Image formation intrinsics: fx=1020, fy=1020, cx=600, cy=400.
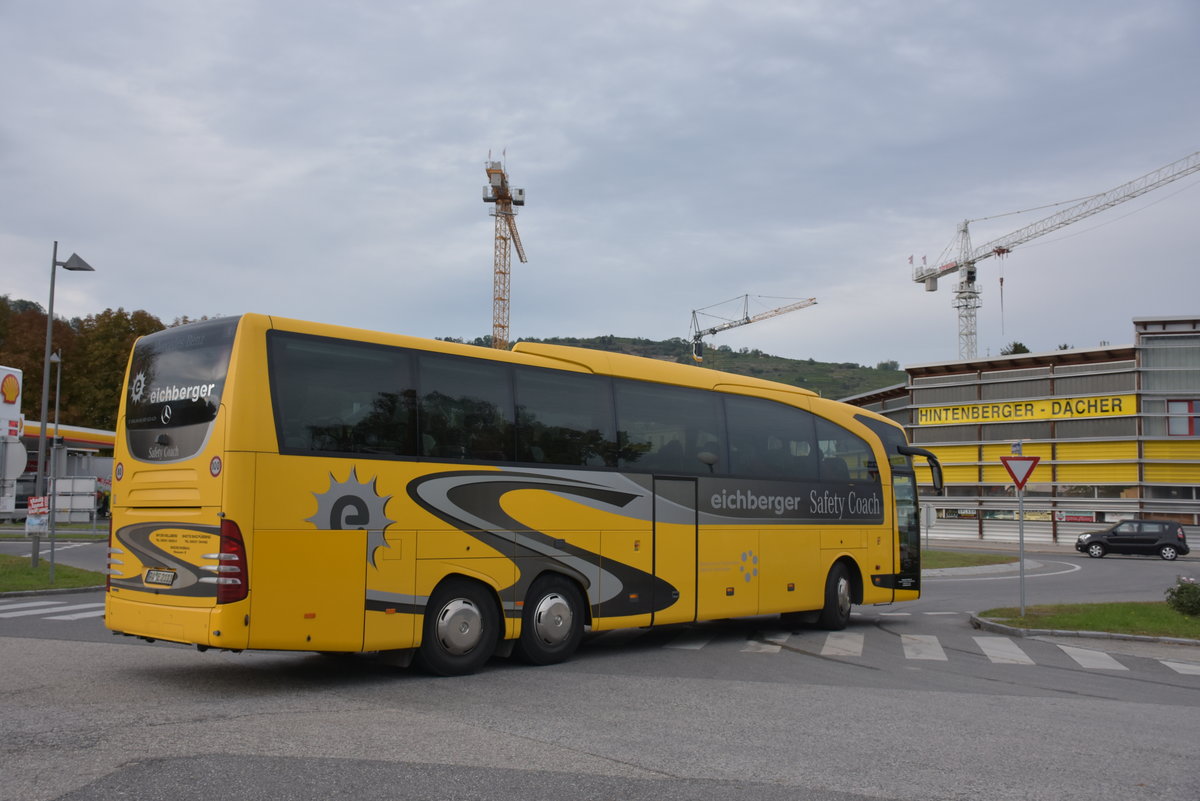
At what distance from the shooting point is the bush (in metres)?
15.9

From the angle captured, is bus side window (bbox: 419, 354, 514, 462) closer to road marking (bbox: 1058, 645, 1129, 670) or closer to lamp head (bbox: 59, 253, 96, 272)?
road marking (bbox: 1058, 645, 1129, 670)

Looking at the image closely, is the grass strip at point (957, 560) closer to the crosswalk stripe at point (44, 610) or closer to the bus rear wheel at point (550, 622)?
the bus rear wheel at point (550, 622)

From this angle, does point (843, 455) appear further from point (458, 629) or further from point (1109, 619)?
point (458, 629)

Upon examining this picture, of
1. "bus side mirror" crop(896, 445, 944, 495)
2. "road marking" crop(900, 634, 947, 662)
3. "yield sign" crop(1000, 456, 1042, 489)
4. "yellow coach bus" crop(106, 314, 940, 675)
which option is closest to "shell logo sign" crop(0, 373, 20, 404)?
"yellow coach bus" crop(106, 314, 940, 675)

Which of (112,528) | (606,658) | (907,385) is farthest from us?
(907,385)

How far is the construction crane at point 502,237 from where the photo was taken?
10906 cm

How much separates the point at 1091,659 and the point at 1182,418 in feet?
133

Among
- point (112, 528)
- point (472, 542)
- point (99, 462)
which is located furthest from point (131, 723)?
point (99, 462)

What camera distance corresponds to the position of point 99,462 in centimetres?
5297

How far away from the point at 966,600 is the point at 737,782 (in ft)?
56.1

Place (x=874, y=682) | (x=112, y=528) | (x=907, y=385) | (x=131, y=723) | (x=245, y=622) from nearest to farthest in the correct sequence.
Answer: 1. (x=131, y=723)
2. (x=245, y=622)
3. (x=112, y=528)
4. (x=874, y=682)
5. (x=907, y=385)

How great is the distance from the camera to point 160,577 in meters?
9.09

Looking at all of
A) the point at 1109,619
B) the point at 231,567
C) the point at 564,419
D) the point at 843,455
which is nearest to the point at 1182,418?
the point at 1109,619

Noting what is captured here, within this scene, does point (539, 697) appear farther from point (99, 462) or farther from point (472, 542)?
point (99, 462)
